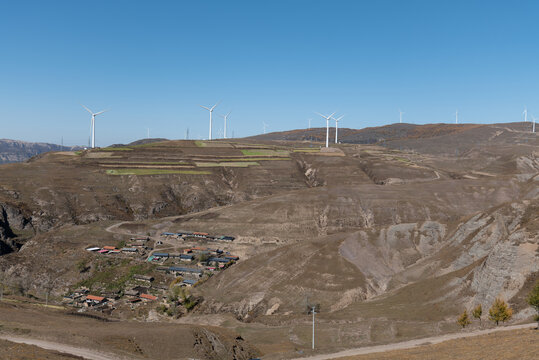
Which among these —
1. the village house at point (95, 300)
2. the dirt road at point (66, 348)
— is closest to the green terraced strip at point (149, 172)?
the village house at point (95, 300)

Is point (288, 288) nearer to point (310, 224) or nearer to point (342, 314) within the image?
point (342, 314)

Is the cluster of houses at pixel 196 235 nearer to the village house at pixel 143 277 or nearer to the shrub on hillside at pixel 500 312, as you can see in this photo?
the village house at pixel 143 277

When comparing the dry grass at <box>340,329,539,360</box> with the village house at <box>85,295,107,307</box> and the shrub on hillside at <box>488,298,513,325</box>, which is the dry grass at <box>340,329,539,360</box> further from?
the village house at <box>85,295,107,307</box>

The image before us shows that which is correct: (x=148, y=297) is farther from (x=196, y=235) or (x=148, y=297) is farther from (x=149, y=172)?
(x=149, y=172)

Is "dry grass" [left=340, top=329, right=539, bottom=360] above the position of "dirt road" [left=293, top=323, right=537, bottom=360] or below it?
above

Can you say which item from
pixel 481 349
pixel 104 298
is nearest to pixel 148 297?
pixel 104 298

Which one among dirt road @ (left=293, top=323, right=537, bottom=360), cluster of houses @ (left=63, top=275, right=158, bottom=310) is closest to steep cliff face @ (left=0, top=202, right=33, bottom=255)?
cluster of houses @ (left=63, top=275, right=158, bottom=310)

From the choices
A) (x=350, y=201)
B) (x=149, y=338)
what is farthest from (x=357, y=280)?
(x=350, y=201)
